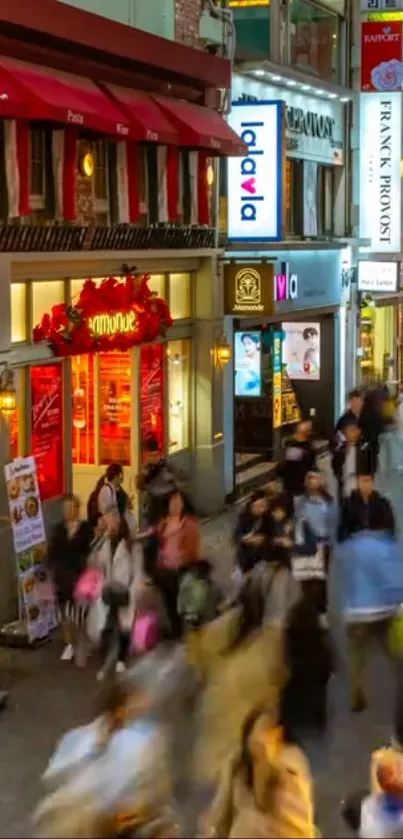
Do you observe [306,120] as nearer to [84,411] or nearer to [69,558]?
[84,411]

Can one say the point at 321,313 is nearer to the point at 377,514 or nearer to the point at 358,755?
the point at 377,514

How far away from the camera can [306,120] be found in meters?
25.1

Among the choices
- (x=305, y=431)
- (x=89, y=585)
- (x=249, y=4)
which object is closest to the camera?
(x=89, y=585)

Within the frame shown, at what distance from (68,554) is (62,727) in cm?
195

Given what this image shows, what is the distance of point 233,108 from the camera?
68.7 ft

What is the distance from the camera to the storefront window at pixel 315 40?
2475 cm

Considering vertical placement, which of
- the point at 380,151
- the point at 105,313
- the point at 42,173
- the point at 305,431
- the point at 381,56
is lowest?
the point at 305,431

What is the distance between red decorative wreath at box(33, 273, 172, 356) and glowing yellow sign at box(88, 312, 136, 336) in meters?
0.04

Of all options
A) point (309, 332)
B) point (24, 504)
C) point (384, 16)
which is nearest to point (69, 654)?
point (24, 504)

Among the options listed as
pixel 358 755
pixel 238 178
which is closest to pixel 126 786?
pixel 358 755

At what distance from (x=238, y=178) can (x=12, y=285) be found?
23.3ft

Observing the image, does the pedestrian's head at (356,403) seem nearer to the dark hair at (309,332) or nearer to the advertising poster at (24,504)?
the dark hair at (309,332)

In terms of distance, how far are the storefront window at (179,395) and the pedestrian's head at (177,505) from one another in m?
7.04

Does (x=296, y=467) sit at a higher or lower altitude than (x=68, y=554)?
higher
